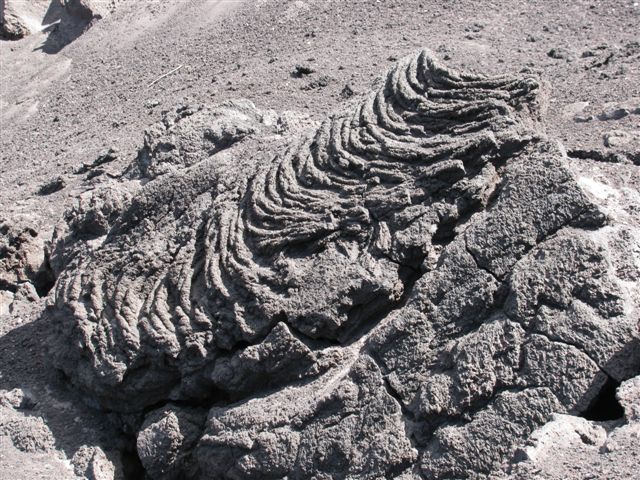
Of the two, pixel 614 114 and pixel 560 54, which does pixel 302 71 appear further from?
pixel 614 114

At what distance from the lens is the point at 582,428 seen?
337 centimetres

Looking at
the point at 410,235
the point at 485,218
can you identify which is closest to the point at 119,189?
the point at 410,235

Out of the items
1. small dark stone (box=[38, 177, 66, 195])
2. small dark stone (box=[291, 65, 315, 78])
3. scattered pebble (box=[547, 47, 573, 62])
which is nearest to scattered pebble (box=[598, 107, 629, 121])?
scattered pebble (box=[547, 47, 573, 62])

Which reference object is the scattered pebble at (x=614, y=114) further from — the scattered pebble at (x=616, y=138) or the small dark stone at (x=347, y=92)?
the small dark stone at (x=347, y=92)

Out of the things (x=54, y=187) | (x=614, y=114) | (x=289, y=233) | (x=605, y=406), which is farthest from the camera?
(x=54, y=187)

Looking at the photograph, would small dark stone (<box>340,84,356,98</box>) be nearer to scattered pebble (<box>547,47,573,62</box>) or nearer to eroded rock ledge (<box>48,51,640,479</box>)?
scattered pebble (<box>547,47,573,62</box>)

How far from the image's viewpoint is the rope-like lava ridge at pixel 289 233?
14.0ft

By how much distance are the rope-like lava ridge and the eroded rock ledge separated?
1 centimetres

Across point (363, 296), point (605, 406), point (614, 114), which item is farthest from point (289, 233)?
point (614, 114)

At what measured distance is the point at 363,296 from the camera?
4188 mm

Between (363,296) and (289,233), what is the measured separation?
20.7 inches

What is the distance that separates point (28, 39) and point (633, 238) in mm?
10543

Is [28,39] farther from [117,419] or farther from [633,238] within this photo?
[633,238]

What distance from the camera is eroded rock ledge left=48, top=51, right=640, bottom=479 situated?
3.62 metres
